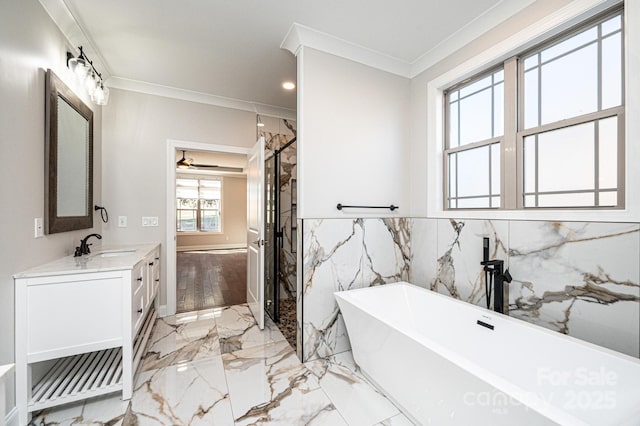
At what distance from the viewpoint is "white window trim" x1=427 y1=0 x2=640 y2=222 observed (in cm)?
135

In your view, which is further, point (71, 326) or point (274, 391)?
point (274, 391)

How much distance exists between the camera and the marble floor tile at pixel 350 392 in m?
1.60

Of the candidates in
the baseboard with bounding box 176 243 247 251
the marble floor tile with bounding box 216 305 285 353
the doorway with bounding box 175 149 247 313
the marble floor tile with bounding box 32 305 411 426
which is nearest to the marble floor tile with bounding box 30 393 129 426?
the marble floor tile with bounding box 32 305 411 426

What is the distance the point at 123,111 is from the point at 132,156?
1.60 ft

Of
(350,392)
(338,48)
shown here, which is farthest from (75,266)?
(338,48)

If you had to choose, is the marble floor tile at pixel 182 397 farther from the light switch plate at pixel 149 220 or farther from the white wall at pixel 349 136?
the light switch plate at pixel 149 220

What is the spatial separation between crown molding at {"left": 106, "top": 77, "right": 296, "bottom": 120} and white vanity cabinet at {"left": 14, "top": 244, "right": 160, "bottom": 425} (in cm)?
202

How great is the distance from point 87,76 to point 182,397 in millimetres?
2502

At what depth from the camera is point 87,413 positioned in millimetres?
1607

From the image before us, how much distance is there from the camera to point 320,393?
1.79 m

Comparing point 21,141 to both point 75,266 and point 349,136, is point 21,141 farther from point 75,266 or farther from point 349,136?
point 349,136

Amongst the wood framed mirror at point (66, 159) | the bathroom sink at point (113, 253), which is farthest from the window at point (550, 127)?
the wood framed mirror at point (66, 159)

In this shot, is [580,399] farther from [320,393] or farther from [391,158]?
[391,158]

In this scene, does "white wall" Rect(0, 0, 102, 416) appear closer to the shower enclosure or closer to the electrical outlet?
the electrical outlet
